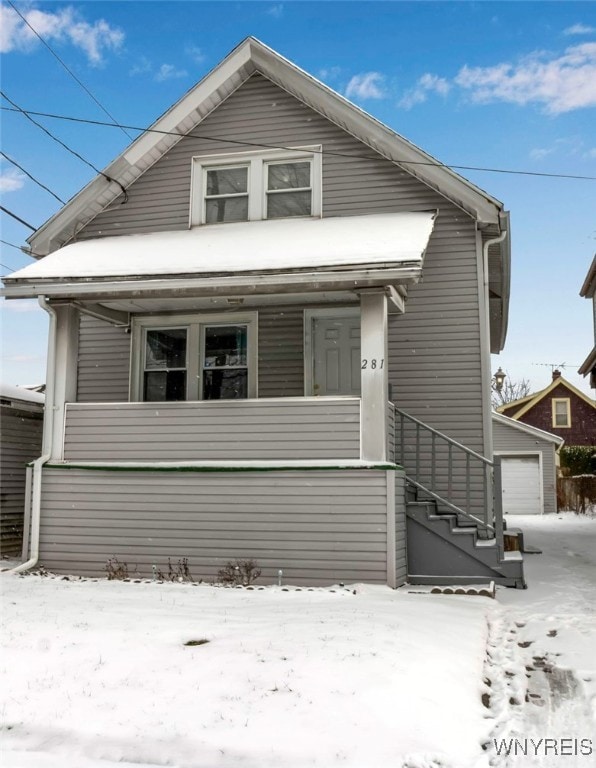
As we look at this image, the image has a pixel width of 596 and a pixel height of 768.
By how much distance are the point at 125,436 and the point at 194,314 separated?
2.51 meters

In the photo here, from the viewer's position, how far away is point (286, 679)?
5.69 m

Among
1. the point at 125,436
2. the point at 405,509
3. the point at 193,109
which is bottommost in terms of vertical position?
the point at 405,509

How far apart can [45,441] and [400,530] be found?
206 inches

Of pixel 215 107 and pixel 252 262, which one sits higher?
pixel 215 107

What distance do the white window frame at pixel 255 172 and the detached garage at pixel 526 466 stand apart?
18.5 m

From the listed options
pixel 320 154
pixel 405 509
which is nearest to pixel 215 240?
pixel 320 154

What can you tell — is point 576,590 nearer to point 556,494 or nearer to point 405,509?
point 405,509

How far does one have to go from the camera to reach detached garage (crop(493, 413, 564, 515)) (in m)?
29.4

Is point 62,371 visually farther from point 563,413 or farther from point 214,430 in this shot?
point 563,413

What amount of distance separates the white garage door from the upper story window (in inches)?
340

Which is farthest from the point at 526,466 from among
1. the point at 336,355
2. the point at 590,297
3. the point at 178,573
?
the point at 178,573

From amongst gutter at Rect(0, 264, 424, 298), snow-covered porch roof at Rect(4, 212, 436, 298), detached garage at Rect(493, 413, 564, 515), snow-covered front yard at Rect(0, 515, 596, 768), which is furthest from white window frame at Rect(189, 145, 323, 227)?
detached garage at Rect(493, 413, 564, 515)

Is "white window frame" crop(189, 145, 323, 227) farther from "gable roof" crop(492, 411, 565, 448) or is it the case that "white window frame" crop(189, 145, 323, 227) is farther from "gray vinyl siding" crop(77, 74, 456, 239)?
"gable roof" crop(492, 411, 565, 448)

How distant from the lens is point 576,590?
33.7ft
